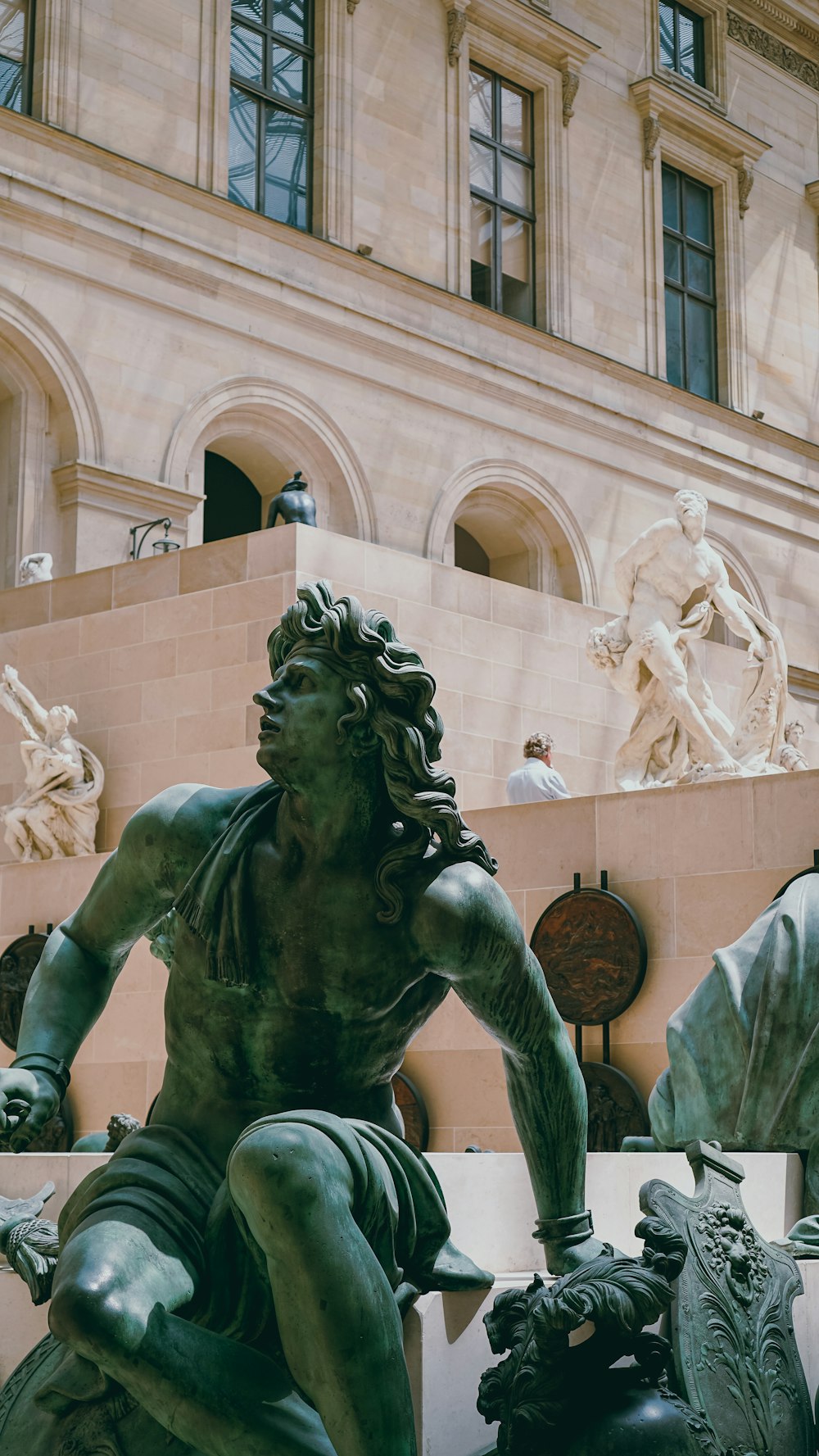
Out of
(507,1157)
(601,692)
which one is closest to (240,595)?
(601,692)

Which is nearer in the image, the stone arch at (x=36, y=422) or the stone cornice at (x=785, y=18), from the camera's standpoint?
the stone arch at (x=36, y=422)

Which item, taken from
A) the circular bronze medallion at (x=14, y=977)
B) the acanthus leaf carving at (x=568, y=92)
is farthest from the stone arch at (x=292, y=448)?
the circular bronze medallion at (x=14, y=977)

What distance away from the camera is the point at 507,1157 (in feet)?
13.8

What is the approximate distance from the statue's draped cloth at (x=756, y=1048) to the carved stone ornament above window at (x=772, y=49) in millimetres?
29070

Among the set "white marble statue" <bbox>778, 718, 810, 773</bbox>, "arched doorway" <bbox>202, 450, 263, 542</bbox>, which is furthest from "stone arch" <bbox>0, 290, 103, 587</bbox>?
"white marble statue" <bbox>778, 718, 810, 773</bbox>

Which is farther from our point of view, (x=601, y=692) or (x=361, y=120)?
(x=361, y=120)

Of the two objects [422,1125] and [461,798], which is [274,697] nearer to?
[422,1125]

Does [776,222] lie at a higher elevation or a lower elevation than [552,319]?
higher

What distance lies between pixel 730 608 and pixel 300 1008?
13.0 metres

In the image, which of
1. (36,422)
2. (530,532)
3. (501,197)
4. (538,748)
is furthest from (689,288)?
(538,748)

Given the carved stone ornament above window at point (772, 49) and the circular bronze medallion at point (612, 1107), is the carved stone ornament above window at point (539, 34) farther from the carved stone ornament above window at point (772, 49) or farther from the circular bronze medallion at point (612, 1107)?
the circular bronze medallion at point (612, 1107)

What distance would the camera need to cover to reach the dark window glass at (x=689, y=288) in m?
30.5

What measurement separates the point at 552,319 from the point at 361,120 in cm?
393

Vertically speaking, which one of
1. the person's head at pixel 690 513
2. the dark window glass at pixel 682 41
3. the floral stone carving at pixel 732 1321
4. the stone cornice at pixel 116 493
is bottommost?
the floral stone carving at pixel 732 1321
